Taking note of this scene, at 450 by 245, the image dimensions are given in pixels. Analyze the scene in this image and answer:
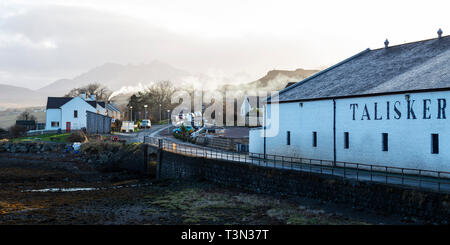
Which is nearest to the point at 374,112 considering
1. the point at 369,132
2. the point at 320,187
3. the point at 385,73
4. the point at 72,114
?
the point at 369,132

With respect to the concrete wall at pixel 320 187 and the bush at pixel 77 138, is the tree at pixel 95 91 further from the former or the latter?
the concrete wall at pixel 320 187

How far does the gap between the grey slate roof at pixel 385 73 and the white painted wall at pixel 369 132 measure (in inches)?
29.1

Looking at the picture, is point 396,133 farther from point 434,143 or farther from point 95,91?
point 95,91

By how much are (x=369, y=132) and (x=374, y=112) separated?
4.46ft

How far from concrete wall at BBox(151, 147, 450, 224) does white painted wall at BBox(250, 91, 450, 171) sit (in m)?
5.31

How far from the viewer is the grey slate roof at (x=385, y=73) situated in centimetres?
2534

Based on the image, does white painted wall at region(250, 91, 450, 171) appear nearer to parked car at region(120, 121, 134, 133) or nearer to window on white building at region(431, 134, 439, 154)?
window on white building at region(431, 134, 439, 154)

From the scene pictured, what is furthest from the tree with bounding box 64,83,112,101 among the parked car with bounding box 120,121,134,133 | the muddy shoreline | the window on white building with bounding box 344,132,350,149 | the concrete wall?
the window on white building with bounding box 344,132,350,149

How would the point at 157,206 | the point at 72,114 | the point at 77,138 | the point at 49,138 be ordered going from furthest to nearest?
the point at 72,114 < the point at 49,138 < the point at 77,138 < the point at 157,206

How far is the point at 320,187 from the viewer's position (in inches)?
911

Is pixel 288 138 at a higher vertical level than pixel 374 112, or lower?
lower

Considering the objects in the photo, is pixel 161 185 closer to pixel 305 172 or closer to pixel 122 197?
pixel 122 197

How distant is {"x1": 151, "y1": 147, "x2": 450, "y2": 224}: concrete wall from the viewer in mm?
17672
